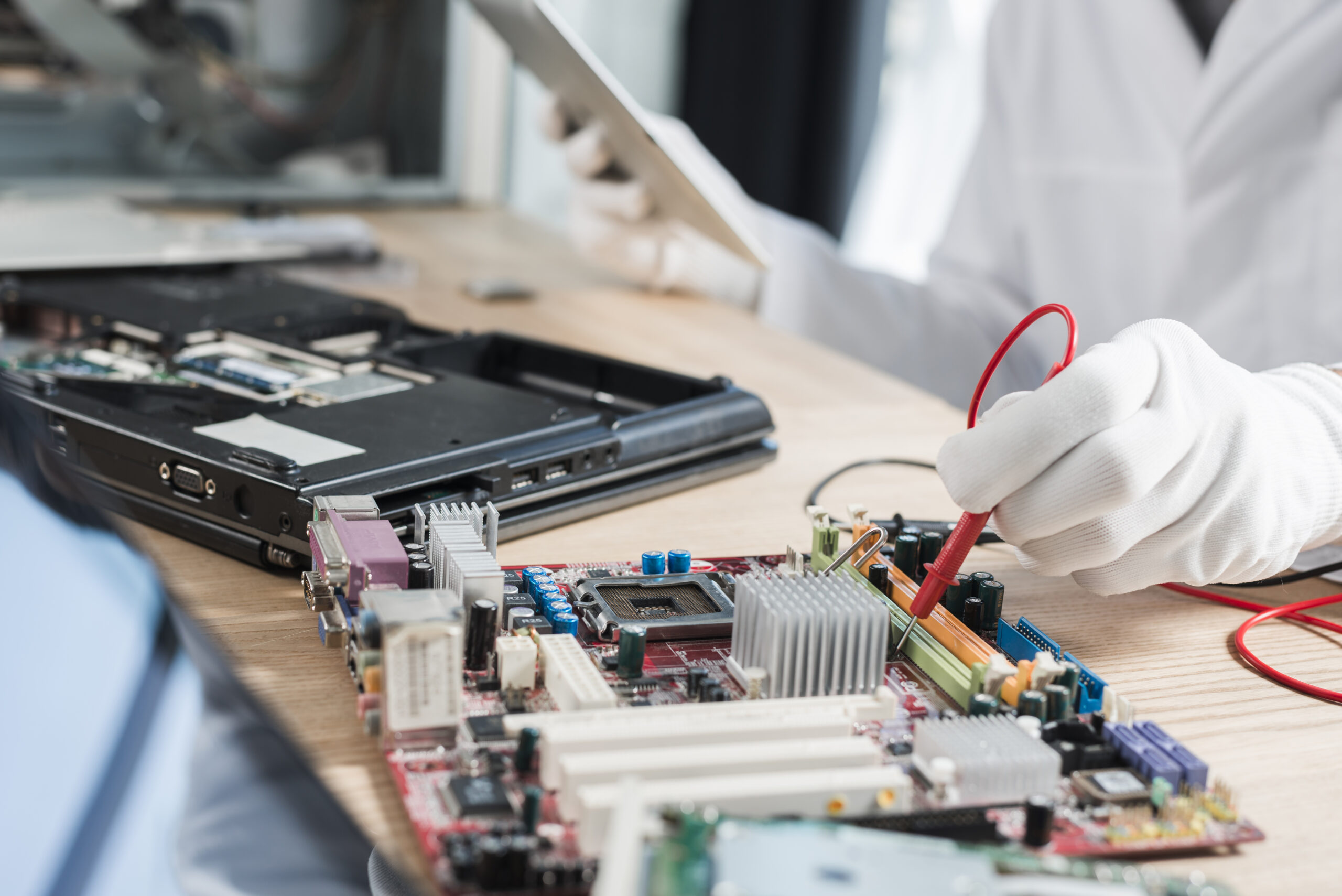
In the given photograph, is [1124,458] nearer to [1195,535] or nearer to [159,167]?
[1195,535]

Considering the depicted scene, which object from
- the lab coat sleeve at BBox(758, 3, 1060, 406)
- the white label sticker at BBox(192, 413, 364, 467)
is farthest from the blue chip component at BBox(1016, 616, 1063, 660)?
the lab coat sleeve at BBox(758, 3, 1060, 406)

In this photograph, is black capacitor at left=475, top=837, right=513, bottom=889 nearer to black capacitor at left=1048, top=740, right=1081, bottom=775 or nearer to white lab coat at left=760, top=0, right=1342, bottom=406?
black capacitor at left=1048, top=740, right=1081, bottom=775

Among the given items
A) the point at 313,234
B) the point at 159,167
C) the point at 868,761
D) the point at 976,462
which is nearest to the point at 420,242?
the point at 313,234

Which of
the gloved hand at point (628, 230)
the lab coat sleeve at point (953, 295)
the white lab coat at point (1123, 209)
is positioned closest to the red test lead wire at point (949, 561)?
the white lab coat at point (1123, 209)

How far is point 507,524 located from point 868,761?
15.3 inches

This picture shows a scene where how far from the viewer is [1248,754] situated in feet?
2.02

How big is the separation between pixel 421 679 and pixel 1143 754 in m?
0.34

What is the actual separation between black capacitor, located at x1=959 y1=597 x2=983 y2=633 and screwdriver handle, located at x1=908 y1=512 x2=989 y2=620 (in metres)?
0.02

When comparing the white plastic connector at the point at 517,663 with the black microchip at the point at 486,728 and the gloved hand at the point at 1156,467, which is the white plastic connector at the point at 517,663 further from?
the gloved hand at the point at 1156,467

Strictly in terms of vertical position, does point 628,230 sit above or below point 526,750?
above

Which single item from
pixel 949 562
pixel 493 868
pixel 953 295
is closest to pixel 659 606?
pixel 949 562

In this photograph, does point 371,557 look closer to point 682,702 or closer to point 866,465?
point 682,702

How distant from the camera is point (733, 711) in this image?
22.0 inches

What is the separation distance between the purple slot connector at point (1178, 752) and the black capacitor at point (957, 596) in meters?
0.14
